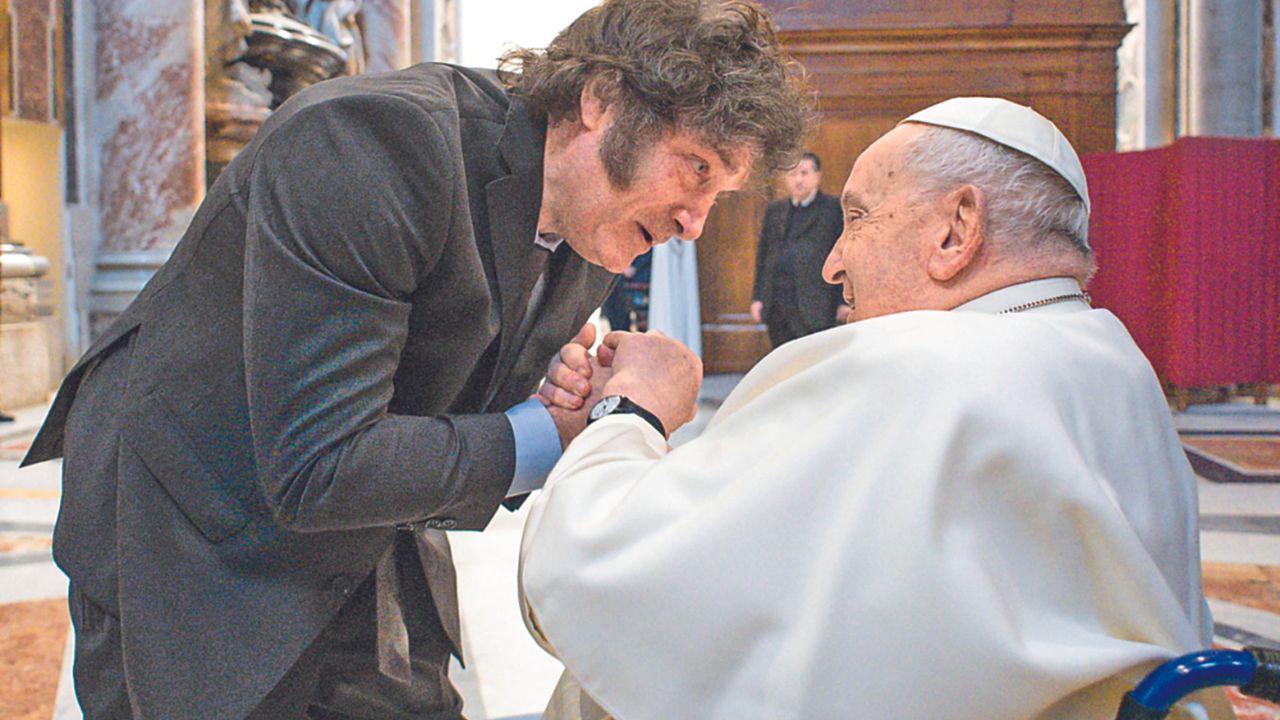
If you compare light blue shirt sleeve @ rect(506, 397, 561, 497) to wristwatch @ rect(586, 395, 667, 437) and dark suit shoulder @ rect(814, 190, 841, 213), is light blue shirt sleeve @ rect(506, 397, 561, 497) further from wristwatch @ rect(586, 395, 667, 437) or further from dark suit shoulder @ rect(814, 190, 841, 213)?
dark suit shoulder @ rect(814, 190, 841, 213)

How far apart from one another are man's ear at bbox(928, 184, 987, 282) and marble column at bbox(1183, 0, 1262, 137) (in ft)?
36.5

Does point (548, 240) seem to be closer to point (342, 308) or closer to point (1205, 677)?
point (342, 308)

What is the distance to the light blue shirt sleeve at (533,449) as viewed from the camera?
5.06 ft

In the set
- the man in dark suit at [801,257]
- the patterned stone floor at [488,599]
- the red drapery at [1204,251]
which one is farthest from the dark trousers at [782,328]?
the patterned stone floor at [488,599]

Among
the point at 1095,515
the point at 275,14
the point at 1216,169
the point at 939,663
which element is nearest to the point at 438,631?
the point at 939,663

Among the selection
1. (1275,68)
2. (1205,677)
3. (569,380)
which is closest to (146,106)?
A: (569,380)

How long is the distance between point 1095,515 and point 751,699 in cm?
40

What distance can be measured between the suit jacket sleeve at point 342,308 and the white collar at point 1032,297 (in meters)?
0.69

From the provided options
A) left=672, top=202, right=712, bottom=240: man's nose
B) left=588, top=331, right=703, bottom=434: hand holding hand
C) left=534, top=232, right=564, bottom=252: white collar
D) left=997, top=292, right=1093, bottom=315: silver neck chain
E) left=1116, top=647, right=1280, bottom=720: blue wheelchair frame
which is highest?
left=672, top=202, right=712, bottom=240: man's nose

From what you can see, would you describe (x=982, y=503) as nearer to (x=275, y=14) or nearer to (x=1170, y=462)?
(x=1170, y=462)

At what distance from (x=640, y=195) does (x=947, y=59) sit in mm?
8412

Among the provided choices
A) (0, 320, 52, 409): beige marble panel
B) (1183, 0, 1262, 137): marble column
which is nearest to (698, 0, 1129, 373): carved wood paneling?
(1183, 0, 1262, 137): marble column

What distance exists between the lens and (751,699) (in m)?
1.21

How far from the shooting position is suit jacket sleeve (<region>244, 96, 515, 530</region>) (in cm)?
136
